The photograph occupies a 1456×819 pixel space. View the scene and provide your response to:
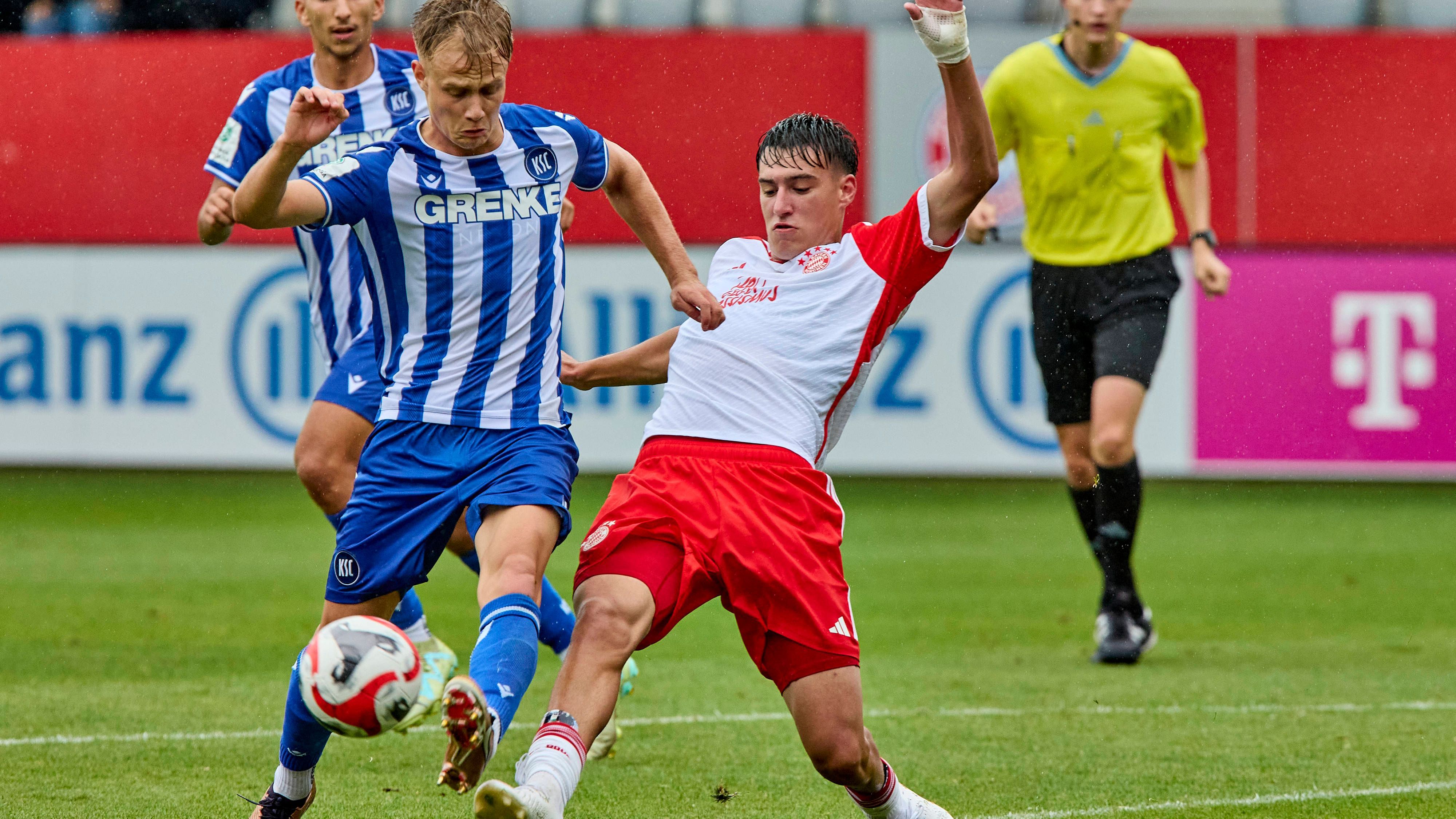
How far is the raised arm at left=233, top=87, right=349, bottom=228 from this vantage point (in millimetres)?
3678

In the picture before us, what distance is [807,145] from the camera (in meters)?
4.05

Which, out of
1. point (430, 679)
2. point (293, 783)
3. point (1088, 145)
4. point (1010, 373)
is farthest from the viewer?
point (1010, 373)

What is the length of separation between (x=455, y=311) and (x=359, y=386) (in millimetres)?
1329


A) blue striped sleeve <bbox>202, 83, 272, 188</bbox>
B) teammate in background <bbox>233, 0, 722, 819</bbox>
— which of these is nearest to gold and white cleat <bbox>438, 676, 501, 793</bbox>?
teammate in background <bbox>233, 0, 722, 819</bbox>

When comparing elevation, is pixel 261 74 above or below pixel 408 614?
above

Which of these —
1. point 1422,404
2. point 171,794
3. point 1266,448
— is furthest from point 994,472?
point 171,794

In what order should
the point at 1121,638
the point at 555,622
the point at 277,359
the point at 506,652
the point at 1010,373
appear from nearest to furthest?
1. the point at 506,652
2. the point at 555,622
3. the point at 1121,638
4. the point at 1010,373
5. the point at 277,359

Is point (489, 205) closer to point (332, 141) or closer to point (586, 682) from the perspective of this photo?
point (586, 682)

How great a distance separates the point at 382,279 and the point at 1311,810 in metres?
2.53

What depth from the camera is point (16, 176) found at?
13844 millimetres

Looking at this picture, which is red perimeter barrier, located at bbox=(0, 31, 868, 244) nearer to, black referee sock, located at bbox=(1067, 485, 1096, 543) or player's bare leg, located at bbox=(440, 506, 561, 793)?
black referee sock, located at bbox=(1067, 485, 1096, 543)

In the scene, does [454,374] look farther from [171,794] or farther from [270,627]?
[270,627]

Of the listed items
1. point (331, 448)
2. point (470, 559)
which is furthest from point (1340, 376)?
point (331, 448)

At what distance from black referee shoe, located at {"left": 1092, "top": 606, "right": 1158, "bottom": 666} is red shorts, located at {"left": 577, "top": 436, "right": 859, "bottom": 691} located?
9.48 feet
